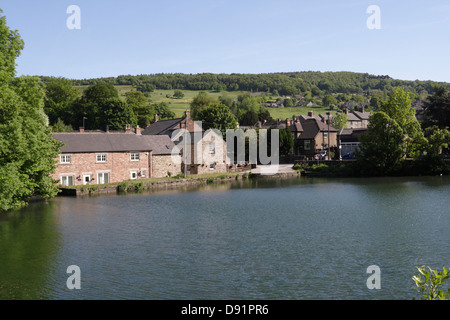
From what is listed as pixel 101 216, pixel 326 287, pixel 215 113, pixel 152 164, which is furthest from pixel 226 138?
pixel 326 287

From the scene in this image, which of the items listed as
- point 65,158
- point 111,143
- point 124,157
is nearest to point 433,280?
point 65,158

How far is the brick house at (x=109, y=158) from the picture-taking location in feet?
163

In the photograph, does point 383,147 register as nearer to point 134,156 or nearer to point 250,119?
point 134,156

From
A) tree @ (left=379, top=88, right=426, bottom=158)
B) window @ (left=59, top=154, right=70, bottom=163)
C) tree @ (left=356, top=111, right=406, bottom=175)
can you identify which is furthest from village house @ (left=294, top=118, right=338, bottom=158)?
window @ (left=59, top=154, right=70, bottom=163)

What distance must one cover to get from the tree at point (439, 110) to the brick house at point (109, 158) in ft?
151

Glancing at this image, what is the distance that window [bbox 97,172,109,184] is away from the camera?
2043 inches

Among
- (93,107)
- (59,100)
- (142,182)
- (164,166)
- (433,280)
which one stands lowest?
(142,182)

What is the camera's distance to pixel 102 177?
52.2 metres

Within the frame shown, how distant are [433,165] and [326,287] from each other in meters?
53.3

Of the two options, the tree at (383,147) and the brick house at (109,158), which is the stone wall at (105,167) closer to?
the brick house at (109,158)

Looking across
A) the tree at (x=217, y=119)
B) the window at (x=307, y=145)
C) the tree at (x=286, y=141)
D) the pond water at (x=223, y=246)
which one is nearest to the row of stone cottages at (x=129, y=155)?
the pond water at (x=223, y=246)

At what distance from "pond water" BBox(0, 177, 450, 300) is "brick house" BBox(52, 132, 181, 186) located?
20.6 feet

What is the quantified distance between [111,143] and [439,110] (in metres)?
55.4

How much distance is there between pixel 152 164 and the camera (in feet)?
189
